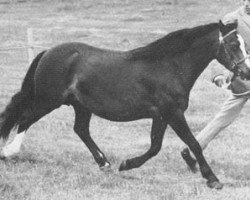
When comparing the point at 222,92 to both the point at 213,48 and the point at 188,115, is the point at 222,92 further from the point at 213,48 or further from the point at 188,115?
the point at 213,48

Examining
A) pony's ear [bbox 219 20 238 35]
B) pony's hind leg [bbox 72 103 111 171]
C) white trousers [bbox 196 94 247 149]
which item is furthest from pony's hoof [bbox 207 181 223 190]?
pony's hind leg [bbox 72 103 111 171]

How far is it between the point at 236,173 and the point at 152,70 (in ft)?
5.22

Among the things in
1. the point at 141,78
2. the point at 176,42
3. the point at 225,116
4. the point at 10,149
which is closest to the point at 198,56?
the point at 176,42

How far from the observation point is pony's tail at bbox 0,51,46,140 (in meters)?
7.92

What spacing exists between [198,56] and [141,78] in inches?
26.1

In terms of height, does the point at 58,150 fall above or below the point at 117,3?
above

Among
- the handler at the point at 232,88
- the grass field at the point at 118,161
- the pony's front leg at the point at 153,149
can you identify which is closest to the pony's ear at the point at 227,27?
the handler at the point at 232,88

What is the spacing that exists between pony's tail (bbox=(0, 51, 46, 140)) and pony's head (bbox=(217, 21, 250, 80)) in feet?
8.19

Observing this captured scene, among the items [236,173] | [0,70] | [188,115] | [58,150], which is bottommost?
[0,70]

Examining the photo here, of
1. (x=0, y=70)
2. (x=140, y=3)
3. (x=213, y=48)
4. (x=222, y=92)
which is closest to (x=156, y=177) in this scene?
(x=213, y=48)

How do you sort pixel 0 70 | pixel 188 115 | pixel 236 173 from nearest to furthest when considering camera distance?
pixel 236 173 < pixel 188 115 < pixel 0 70

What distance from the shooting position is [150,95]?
6.80 metres

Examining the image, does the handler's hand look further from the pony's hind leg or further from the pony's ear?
the pony's hind leg

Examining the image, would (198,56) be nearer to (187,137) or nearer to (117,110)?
(187,137)
